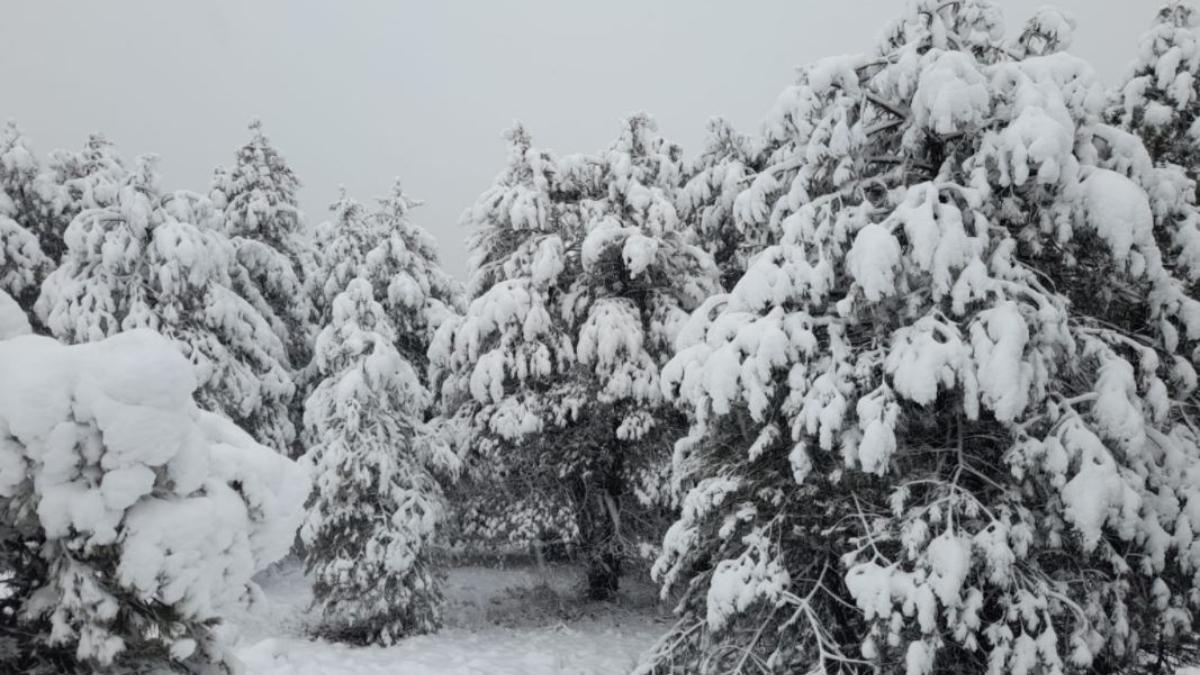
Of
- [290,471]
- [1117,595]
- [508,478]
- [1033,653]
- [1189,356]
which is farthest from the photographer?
[508,478]

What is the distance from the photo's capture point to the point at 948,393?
240 inches

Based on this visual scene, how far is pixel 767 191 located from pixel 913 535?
3.65 m

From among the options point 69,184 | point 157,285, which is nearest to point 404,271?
point 157,285

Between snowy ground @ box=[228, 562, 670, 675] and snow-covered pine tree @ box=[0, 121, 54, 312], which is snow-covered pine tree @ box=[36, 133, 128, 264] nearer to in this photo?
snow-covered pine tree @ box=[0, 121, 54, 312]

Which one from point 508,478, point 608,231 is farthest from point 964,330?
point 508,478

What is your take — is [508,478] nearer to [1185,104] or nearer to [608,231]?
[608,231]

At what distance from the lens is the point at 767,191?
7215 mm

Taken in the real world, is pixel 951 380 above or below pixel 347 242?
below

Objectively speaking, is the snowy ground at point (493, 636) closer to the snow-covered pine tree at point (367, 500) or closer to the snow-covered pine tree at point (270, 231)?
the snow-covered pine tree at point (367, 500)

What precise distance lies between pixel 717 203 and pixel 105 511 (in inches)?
450

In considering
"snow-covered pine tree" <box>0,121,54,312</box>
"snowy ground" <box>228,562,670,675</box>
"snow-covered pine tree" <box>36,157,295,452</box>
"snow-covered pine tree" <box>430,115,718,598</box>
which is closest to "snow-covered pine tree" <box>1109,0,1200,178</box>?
"snow-covered pine tree" <box>430,115,718,598</box>

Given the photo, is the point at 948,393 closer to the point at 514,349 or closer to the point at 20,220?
the point at 514,349

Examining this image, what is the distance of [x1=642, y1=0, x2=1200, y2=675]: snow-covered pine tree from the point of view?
17.6ft

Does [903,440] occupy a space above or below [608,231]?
below
